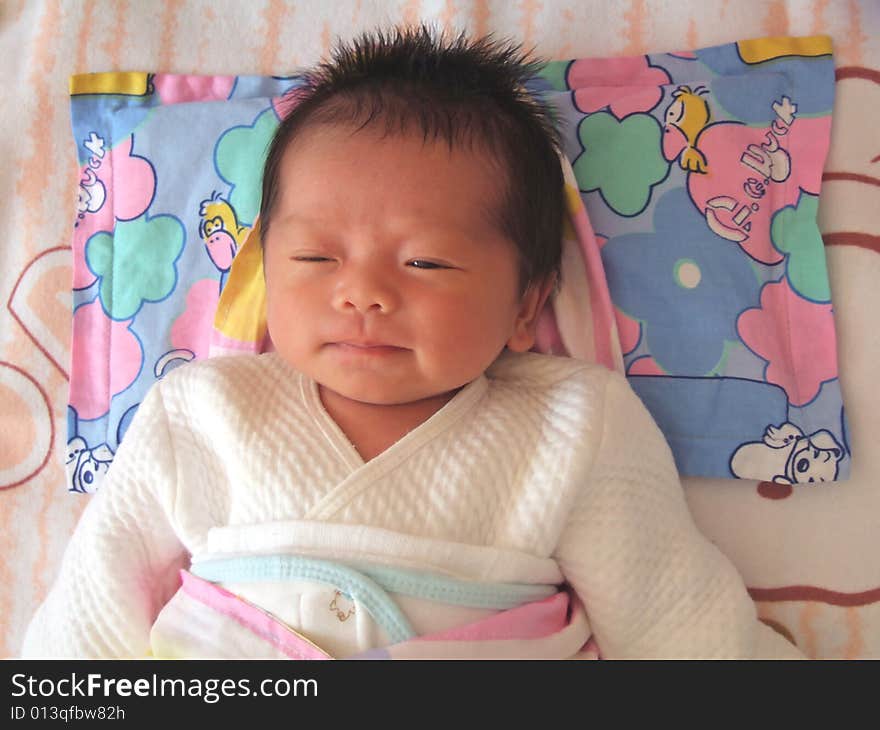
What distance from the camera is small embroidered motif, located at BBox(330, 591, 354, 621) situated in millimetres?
1079

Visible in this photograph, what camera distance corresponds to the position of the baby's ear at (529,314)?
1.28 metres

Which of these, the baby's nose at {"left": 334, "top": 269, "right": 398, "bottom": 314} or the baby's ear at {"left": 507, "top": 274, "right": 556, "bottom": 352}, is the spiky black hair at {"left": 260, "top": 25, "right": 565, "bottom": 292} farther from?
the baby's nose at {"left": 334, "top": 269, "right": 398, "bottom": 314}

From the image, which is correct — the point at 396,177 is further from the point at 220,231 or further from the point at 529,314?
the point at 220,231

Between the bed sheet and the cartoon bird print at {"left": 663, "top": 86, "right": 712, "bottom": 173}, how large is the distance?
0.56 ft

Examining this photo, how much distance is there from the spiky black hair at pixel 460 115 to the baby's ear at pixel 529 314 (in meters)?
0.02

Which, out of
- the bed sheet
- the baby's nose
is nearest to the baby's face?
the baby's nose

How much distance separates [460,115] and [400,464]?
0.49 meters

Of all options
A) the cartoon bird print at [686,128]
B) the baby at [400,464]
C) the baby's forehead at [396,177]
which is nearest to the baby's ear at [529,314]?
the baby at [400,464]

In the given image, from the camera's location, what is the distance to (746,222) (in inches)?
55.4

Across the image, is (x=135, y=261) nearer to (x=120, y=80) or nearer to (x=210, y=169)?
(x=210, y=169)

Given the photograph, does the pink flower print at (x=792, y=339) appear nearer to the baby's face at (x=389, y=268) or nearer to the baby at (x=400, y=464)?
the baby at (x=400, y=464)

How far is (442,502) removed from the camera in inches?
44.4

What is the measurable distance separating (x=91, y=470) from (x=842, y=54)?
1.48 m
